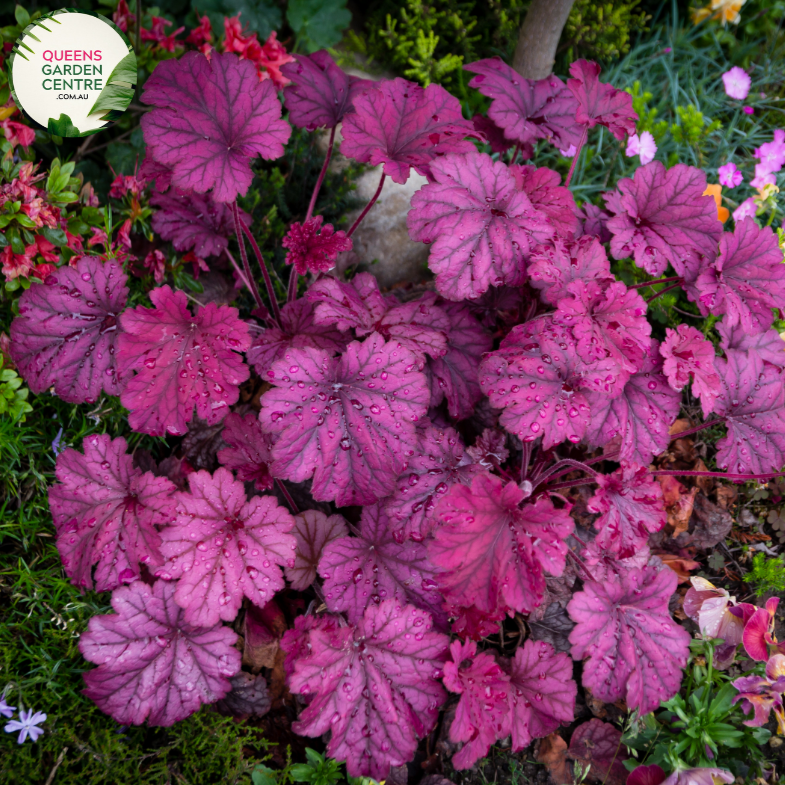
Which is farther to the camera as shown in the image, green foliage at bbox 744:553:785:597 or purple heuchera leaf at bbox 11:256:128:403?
green foliage at bbox 744:553:785:597

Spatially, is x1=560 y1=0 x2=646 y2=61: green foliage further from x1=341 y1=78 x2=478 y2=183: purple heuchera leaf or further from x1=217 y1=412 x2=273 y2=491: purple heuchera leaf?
x1=217 y1=412 x2=273 y2=491: purple heuchera leaf

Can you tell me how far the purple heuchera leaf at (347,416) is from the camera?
66.2 inches

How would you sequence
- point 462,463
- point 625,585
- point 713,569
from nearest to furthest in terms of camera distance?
point 625,585
point 462,463
point 713,569

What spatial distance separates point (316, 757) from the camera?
1835 millimetres

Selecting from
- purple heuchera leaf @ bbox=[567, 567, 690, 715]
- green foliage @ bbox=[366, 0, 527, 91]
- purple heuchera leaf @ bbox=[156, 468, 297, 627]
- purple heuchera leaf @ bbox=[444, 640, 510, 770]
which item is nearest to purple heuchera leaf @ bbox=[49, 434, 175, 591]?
purple heuchera leaf @ bbox=[156, 468, 297, 627]

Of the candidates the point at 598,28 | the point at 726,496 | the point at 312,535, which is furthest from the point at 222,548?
the point at 598,28

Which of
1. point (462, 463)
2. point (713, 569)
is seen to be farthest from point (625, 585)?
point (713, 569)

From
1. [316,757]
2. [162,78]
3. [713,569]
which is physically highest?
[162,78]

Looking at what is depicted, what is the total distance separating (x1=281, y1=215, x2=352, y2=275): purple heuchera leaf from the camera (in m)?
1.94

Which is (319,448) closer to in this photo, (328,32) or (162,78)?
(162,78)

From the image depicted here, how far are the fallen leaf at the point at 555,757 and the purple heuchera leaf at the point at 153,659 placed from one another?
1134 mm

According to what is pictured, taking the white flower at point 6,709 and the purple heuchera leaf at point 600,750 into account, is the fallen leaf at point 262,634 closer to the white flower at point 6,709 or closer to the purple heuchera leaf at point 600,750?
the white flower at point 6,709

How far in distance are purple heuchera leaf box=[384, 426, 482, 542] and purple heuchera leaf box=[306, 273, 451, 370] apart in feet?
0.91

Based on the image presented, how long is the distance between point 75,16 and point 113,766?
107 inches
